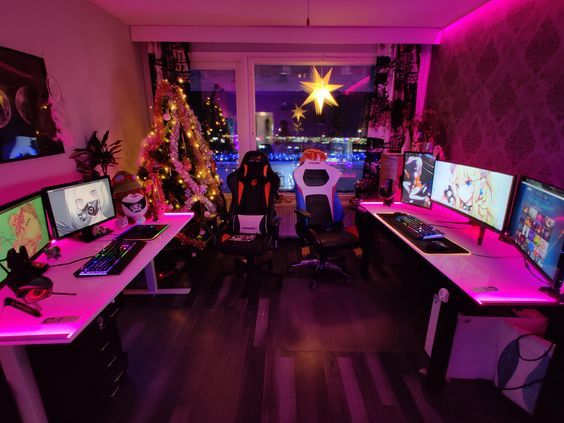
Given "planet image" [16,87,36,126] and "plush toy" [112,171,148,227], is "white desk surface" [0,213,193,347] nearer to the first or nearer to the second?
"plush toy" [112,171,148,227]

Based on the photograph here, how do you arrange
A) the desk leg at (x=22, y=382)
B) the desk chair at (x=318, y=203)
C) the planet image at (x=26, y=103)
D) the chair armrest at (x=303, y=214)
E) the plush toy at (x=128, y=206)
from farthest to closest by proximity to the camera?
1. the desk chair at (x=318, y=203)
2. the chair armrest at (x=303, y=214)
3. the plush toy at (x=128, y=206)
4. the planet image at (x=26, y=103)
5. the desk leg at (x=22, y=382)

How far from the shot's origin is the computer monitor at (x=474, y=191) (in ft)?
5.98

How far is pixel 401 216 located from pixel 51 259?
2474 millimetres

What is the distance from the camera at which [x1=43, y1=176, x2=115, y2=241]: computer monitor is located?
6.03ft

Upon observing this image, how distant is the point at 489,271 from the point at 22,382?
7.65 ft

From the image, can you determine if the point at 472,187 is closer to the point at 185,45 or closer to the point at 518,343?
the point at 518,343

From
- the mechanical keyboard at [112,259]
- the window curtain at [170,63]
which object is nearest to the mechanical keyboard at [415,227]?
the mechanical keyboard at [112,259]

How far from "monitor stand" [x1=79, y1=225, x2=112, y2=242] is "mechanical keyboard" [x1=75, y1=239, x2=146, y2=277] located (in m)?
0.19

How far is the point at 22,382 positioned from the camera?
4.43 ft

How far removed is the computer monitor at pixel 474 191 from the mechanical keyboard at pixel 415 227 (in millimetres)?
251

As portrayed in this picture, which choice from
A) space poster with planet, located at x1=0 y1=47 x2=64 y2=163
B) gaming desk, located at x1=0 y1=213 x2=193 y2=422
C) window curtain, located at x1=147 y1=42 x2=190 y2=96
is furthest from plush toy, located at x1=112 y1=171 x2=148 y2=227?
window curtain, located at x1=147 y1=42 x2=190 y2=96

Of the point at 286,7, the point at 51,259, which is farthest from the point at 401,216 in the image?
the point at 51,259

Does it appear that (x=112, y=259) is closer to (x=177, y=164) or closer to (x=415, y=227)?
(x=177, y=164)

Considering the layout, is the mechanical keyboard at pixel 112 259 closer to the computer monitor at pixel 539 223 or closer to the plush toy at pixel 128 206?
the plush toy at pixel 128 206
